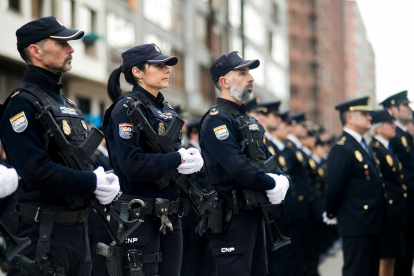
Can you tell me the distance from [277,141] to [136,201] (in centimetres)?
533

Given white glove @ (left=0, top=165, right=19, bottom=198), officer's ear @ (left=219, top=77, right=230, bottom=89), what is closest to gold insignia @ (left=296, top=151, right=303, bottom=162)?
officer's ear @ (left=219, top=77, right=230, bottom=89)

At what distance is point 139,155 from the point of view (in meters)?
4.14

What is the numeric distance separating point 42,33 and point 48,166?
974 mm

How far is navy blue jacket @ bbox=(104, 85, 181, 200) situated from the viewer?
412 cm

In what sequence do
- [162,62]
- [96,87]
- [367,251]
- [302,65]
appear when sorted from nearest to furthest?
[162,62] < [367,251] < [96,87] < [302,65]

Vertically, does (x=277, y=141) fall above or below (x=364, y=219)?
above

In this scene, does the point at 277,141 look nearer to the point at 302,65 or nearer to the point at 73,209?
the point at 73,209

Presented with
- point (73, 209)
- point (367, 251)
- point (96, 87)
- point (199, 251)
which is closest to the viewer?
point (73, 209)

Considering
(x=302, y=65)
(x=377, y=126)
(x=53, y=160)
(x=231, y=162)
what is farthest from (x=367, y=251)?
(x=302, y=65)

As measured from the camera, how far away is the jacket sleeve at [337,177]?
6613mm

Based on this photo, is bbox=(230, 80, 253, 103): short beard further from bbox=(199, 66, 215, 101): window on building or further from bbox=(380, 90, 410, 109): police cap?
bbox=(199, 66, 215, 101): window on building

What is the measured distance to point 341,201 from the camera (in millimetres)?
6734

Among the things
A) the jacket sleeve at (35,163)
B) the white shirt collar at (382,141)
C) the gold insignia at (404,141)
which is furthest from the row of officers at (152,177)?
the gold insignia at (404,141)

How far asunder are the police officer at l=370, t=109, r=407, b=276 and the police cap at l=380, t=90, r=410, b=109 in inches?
49.1
